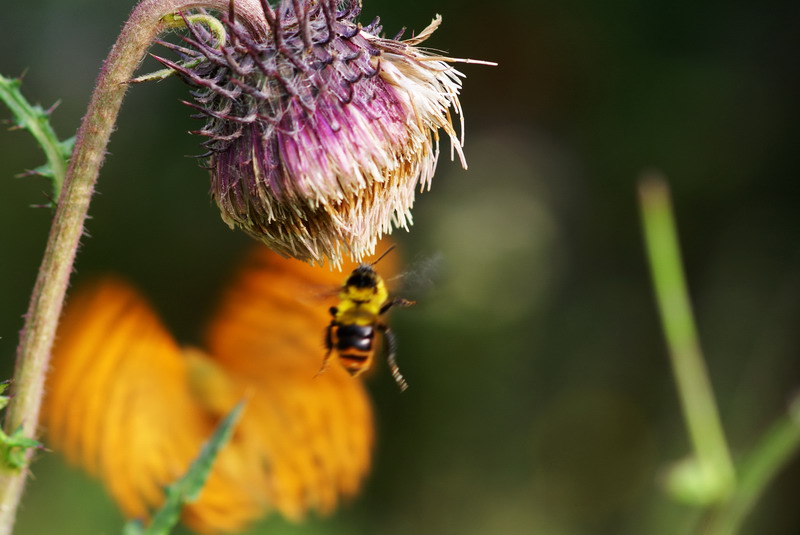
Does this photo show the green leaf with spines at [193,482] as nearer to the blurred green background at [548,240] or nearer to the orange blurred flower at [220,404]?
the orange blurred flower at [220,404]

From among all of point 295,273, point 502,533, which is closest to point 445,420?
point 502,533

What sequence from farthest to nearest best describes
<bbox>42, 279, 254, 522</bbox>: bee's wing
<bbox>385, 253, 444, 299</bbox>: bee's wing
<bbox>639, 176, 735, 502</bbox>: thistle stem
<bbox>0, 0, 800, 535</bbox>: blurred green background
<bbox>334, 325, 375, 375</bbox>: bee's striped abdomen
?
1. <bbox>0, 0, 800, 535</bbox>: blurred green background
2. <bbox>42, 279, 254, 522</bbox>: bee's wing
3. <bbox>639, 176, 735, 502</bbox>: thistle stem
4. <bbox>334, 325, 375, 375</bbox>: bee's striped abdomen
5. <bbox>385, 253, 444, 299</bbox>: bee's wing

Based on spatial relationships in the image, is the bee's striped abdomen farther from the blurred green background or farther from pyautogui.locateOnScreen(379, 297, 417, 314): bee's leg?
the blurred green background

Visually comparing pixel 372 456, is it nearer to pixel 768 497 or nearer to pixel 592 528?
pixel 592 528

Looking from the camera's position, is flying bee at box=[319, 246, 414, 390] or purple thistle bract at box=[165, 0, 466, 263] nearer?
purple thistle bract at box=[165, 0, 466, 263]

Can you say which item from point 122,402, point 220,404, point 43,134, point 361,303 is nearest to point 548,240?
point 220,404

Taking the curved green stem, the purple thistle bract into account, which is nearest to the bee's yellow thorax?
the purple thistle bract
